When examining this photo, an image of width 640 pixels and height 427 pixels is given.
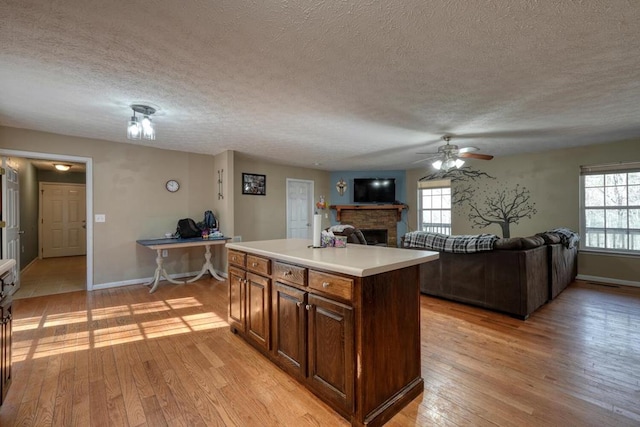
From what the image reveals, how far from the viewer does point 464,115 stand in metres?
3.28

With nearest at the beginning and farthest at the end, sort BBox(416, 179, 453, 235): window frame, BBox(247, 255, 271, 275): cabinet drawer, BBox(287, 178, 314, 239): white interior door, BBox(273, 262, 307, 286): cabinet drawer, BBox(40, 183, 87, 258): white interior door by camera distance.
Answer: BBox(273, 262, 307, 286): cabinet drawer < BBox(247, 255, 271, 275): cabinet drawer < BBox(416, 179, 453, 235): window frame < BBox(287, 178, 314, 239): white interior door < BBox(40, 183, 87, 258): white interior door

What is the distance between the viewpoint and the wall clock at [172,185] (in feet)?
16.2

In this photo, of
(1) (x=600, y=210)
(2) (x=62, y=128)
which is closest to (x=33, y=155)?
(2) (x=62, y=128)

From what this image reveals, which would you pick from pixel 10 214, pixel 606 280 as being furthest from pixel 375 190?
pixel 10 214

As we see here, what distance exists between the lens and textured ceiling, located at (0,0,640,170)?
5.24 feet

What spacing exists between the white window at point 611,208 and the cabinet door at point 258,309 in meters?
5.66

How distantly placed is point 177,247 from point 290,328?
11.2 ft

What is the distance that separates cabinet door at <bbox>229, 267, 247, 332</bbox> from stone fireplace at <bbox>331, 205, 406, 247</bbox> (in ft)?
16.1

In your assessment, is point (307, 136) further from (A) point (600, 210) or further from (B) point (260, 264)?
(A) point (600, 210)

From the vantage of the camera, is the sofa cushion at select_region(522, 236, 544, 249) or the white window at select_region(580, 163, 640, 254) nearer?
the sofa cushion at select_region(522, 236, 544, 249)

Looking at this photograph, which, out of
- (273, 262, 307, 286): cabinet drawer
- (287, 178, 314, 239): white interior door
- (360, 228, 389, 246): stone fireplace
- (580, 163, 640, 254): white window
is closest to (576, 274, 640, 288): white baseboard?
(580, 163, 640, 254): white window

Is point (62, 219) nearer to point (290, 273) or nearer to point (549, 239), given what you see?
point (290, 273)

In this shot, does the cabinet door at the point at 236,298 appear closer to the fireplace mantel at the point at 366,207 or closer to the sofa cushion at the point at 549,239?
the sofa cushion at the point at 549,239

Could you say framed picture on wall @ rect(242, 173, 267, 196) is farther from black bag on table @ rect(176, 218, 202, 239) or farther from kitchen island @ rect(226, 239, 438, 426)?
kitchen island @ rect(226, 239, 438, 426)
